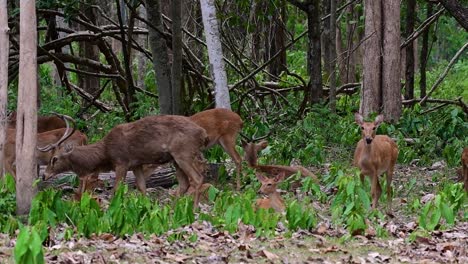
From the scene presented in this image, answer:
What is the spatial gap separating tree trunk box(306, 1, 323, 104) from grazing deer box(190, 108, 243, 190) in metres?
4.24

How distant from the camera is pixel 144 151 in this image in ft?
34.7

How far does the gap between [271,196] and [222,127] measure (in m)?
2.55

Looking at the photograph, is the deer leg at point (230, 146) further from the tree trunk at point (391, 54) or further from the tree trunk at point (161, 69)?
the tree trunk at point (391, 54)

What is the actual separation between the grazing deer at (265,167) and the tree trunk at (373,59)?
2.96m

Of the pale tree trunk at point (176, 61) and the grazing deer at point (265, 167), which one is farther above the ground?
the pale tree trunk at point (176, 61)

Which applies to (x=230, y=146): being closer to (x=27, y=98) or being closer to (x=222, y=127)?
(x=222, y=127)

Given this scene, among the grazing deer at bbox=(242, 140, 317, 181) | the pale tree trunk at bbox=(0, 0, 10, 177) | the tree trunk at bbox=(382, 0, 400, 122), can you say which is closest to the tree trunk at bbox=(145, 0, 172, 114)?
the grazing deer at bbox=(242, 140, 317, 181)

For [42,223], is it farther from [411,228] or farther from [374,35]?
[374,35]

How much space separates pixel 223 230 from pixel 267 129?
6917 mm

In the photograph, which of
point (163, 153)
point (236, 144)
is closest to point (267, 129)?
point (236, 144)

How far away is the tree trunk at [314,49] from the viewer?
16.2 m

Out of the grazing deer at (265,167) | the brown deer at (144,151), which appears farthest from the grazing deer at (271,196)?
the grazing deer at (265,167)

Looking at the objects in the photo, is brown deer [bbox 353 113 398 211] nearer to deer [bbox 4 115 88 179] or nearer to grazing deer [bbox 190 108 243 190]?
grazing deer [bbox 190 108 243 190]

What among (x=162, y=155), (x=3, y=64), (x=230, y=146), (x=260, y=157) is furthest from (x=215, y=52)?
(x=3, y=64)
